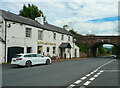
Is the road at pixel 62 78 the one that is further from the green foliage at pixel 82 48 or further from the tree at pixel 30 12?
the tree at pixel 30 12

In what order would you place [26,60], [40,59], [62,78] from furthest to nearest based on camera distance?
[40,59] → [26,60] → [62,78]

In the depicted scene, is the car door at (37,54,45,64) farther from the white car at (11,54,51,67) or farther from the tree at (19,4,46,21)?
the tree at (19,4,46,21)

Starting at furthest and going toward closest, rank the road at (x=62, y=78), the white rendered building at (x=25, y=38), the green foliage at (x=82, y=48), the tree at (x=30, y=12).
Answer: the tree at (x=30, y=12)
the green foliage at (x=82, y=48)
the white rendered building at (x=25, y=38)
the road at (x=62, y=78)

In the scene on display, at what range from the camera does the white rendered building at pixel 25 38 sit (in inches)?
723

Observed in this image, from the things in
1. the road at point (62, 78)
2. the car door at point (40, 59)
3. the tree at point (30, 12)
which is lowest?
the road at point (62, 78)

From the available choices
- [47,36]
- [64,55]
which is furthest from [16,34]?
[64,55]

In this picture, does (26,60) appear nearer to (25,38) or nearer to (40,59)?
(40,59)

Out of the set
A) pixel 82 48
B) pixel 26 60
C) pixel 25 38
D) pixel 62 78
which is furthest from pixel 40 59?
pixel 82 48

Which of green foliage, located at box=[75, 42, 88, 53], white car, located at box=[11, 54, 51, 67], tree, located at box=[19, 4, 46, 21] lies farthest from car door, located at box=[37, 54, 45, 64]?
tree, located at box=[19, 4, 46, 21]

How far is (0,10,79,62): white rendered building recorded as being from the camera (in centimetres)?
1836

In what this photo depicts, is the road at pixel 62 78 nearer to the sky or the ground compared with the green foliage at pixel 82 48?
nearer to the ground

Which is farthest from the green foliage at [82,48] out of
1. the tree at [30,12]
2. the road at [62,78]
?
the road at [62,78]

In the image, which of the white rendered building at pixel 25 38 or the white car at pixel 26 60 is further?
the white rendered building at pixel 25 38

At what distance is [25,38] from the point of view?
70.3 ft
